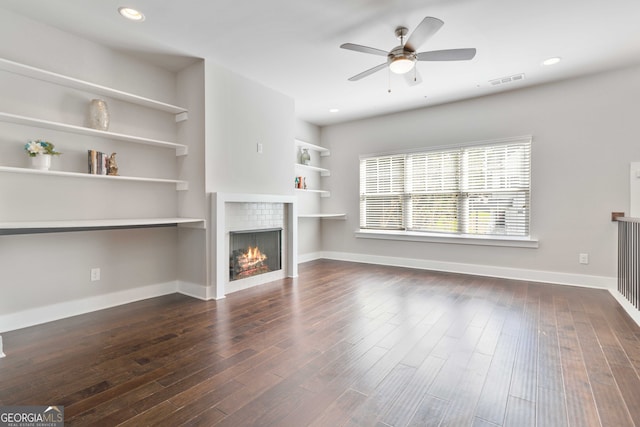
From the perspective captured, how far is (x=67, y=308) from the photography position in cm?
306

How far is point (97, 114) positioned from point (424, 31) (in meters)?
3.23

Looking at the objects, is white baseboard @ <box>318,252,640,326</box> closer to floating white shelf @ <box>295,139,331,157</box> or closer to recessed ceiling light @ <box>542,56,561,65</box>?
floating white shelf @ <box>295,139,331,157</box>

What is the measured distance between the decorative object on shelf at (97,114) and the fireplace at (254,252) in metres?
1.79

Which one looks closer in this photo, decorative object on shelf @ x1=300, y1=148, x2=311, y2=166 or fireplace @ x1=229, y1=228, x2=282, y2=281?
fireplace @ x1=229, y1=228, x2=282, y2=281

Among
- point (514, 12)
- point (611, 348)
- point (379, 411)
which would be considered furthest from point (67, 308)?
point (514, 12)

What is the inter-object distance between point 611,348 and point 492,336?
805mm

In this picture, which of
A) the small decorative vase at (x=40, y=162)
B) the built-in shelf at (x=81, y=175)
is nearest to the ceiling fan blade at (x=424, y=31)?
the built-in shelf at (x=81, y=175)

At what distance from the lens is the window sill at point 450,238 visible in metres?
4.50

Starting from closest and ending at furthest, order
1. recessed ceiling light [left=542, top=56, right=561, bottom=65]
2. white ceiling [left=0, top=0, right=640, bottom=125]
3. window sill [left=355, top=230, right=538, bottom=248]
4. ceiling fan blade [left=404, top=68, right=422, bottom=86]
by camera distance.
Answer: white ceiling [left=0, top=0, right=640, bottom=125]
ceiling fan blade [left=404, top=68, right=422, bottom=86]
recessed ceiling light [left=542, top=56, right=561, bottom=65]
window sill [left=355, top=230, right=538, bottom=248]

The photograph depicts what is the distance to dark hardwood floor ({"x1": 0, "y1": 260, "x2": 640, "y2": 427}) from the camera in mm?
1610

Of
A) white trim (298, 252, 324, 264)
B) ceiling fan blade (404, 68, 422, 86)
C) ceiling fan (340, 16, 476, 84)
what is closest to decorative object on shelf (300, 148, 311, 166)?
white trim (298, 252, 324, 264)

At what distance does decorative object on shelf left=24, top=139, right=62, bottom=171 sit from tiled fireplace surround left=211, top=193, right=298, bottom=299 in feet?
4.96

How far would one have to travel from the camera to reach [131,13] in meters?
2.76

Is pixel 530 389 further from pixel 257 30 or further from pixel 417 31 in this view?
pixel 257 30
